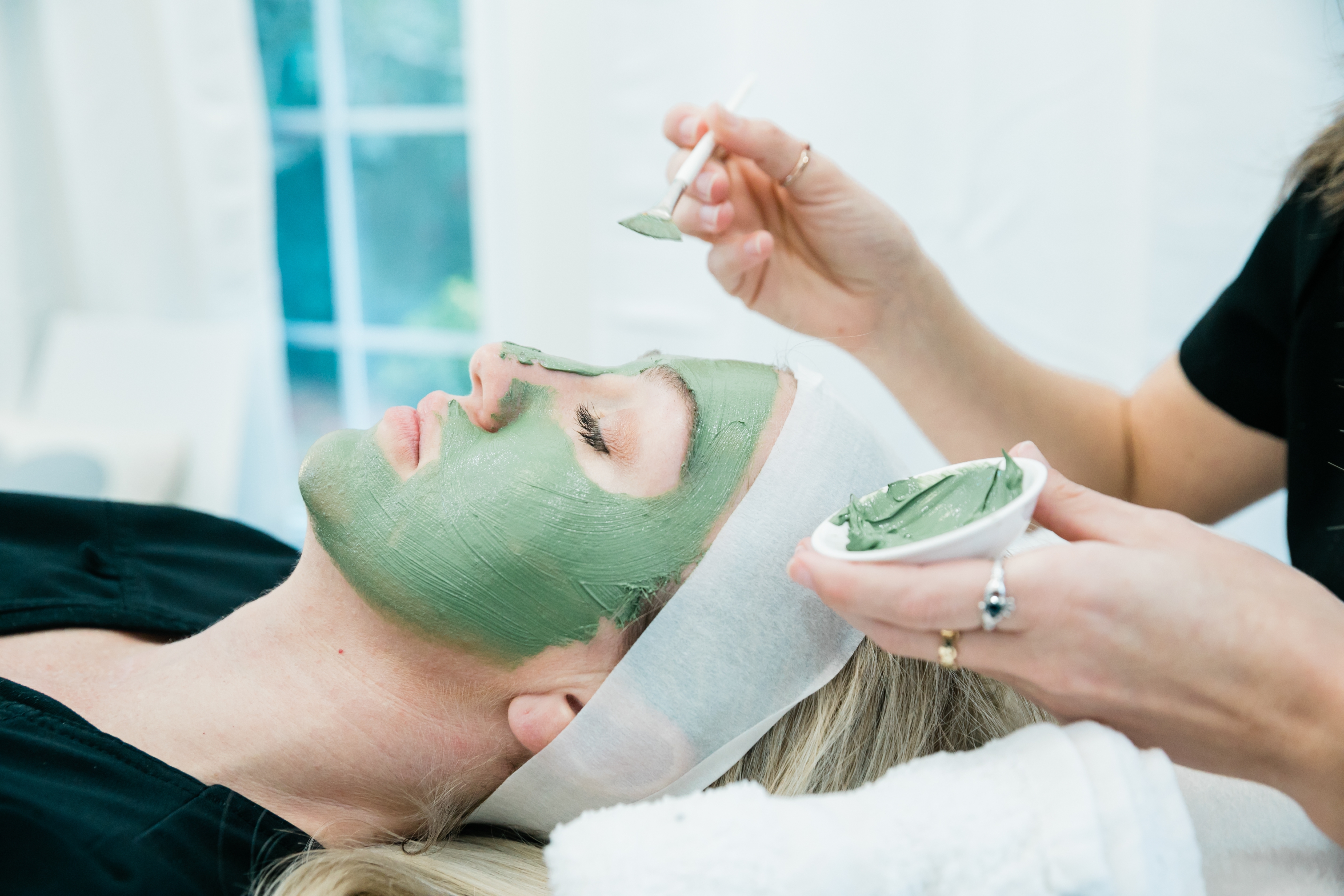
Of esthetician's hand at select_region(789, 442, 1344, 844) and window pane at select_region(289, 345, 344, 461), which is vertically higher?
esthetician's hand at select_region(789, 442, 1344, 844)

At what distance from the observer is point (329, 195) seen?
296cm

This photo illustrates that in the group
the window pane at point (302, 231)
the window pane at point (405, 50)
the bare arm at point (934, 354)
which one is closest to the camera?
the bare arm at point (934, 354)

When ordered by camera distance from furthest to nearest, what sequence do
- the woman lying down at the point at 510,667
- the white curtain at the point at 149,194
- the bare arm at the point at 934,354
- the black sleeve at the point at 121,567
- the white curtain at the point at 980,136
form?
the white curtain at the point at 149,194
the white curtain at the point at 980,136
the bare arm at the point at 934,354
the black sleeve at the point at 121,567
the woman lying down at the point at 510,667

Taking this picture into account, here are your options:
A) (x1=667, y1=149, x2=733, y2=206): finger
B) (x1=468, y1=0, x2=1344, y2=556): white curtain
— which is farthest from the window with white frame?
(x1=667, y1=149, x2=733, y2=206): finger

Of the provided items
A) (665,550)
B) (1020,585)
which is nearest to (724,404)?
(665,550)

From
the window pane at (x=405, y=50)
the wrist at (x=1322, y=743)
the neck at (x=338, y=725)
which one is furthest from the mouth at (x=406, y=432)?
the window pane at (x=405, y=50)

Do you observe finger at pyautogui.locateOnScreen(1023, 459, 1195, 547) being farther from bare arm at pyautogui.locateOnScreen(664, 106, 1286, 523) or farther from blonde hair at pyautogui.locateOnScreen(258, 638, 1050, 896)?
bare arm at pyautogui.locateOnScreen(664, 106, 1286, 523)

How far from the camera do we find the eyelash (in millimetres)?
1014

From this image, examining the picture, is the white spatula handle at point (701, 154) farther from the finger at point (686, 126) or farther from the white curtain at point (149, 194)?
the white curtain at point (149, 194)

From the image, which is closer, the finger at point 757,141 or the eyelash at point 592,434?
the eyelash at point 592,434

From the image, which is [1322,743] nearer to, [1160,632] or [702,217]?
[1160,632]

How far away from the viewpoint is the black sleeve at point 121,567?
121 centimetres

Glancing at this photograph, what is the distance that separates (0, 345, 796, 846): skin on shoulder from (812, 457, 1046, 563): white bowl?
329 mm

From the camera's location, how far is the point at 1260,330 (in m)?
1.30
